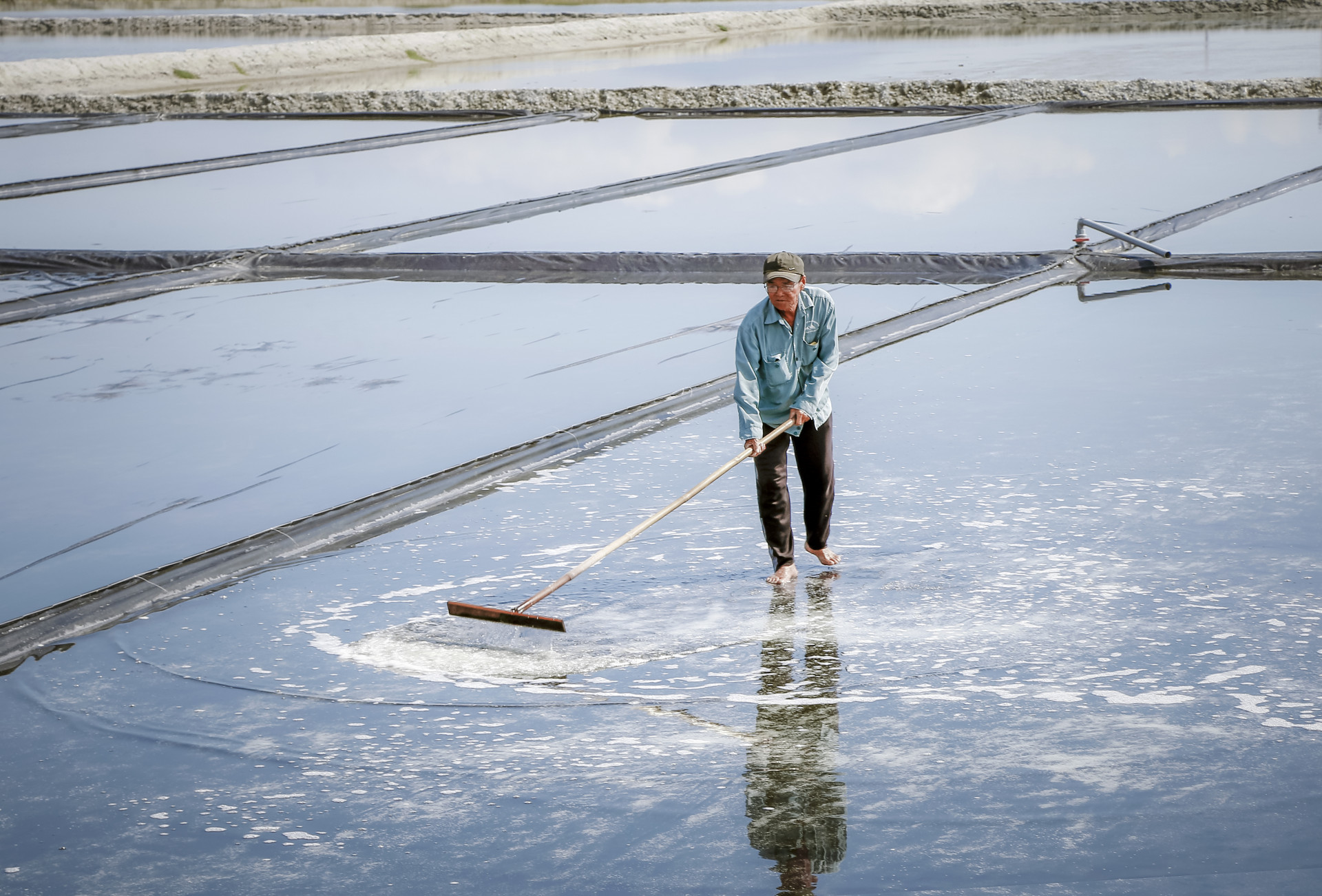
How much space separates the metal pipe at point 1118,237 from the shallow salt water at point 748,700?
10.2 ft

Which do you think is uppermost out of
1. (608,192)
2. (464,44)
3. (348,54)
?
(464,44)

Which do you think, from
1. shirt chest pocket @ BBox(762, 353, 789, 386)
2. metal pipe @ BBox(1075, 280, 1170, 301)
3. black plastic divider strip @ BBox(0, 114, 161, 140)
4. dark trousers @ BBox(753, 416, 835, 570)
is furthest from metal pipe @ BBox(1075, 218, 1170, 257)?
black plastic divider strip @ BBox(0, 114, 161, 140)

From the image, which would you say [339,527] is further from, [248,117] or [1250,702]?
[248,117]

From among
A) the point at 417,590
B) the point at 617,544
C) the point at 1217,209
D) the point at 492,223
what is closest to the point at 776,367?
the point at 617,544

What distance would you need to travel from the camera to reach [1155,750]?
2.98 meters

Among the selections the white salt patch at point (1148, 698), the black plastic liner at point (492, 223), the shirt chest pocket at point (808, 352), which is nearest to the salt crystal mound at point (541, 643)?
the shirt chest pocket at point (808, 352)

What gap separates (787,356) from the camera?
13.1 ft

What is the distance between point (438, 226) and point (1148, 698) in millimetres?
7566

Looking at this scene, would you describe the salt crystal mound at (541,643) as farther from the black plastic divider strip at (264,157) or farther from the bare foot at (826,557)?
the black plastic divider strip at (264,157)

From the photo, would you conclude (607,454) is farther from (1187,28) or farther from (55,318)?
(1187,28)

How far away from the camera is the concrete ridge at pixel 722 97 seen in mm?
16969

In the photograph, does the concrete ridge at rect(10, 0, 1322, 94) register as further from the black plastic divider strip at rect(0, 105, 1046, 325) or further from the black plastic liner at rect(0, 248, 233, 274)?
the black plastic liner at rect(0, 248, 233, 274)

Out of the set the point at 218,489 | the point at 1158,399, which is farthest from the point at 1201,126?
the point at 218,489

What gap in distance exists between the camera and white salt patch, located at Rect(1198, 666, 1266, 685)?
10.8 feet
